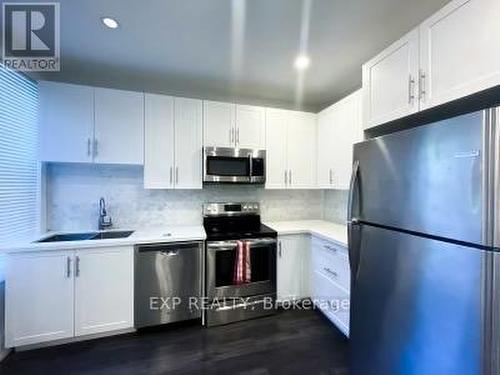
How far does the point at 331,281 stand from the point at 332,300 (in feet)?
0.61

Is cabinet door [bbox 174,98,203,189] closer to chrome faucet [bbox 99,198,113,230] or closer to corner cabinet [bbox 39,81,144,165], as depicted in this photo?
corner cabinet [bbox 39,81,144,165]

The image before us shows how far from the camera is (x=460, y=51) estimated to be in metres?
1.25

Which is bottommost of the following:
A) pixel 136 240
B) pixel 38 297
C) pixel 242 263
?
pixel 38 297

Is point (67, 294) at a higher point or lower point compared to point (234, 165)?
A: lower

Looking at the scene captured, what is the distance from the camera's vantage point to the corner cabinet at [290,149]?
3133 millimetres

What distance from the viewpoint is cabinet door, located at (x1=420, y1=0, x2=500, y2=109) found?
43.9 inches

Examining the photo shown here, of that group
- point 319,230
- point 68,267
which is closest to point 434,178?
point 319,230

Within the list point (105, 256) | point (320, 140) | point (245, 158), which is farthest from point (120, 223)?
point (320, 140)

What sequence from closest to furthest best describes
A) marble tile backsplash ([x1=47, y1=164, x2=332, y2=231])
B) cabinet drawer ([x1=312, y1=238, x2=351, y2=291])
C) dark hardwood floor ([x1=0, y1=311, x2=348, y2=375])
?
dark hardwood floor ([x1=0, y1=311, x2=348, y2=375])
cabinet drawer ([x1=312, y1=238, x2=351, y2=291])
marble tile backsplash ([x1=47, y1=164, x2=332, y2=231])

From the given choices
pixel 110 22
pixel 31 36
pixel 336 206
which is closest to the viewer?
pixel 110 22

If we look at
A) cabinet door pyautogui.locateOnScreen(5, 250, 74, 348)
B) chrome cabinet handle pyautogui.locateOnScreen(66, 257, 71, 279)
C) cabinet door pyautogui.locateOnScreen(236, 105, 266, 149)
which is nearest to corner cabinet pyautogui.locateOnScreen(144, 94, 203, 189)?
cabinet door pyautogui.locateOnScreen(236, 105, 266, 149)

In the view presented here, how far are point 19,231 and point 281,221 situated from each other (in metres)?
2.82

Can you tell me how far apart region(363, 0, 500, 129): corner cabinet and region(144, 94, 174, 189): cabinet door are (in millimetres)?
1998

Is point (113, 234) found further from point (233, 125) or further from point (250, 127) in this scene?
point (250, 127)
